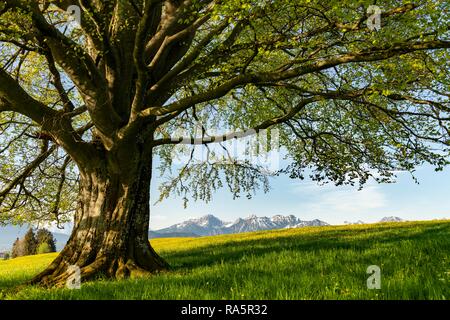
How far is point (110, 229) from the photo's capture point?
1215cm

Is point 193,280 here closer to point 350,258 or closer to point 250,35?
point 350,258

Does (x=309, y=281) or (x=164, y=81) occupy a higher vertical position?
(x=164, y=81)

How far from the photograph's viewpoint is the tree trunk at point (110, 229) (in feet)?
39.0

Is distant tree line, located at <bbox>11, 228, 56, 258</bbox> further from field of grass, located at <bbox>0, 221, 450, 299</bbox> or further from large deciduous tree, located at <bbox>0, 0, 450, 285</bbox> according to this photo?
field of grass, located at <bbox>0, 221, 450, 299</bbox>

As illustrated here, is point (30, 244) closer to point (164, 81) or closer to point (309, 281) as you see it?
point (164, 81)

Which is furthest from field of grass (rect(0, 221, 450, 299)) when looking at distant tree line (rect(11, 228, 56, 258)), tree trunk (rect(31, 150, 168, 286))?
distant tree line (rect(11, 228, 56, 258))

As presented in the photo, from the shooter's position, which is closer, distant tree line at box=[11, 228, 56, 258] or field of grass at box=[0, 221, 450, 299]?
field of grass at box=[0, 221, 450, 299]

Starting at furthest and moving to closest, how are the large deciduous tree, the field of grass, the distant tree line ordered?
the distant tree line
the large deciduous tree
the field of grass

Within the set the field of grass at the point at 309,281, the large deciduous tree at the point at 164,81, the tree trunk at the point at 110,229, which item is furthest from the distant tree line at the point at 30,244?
the field of grass at the point at 309,281

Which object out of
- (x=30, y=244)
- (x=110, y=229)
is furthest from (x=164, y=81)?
(x=30, y=244)

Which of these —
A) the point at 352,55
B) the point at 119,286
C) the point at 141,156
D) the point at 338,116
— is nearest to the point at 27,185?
the point at 141,156

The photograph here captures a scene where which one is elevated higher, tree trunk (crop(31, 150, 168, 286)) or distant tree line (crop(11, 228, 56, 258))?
tree trunk (crop(31, 150, 168, 286))

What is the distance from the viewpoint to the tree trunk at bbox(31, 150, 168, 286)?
11898 mm

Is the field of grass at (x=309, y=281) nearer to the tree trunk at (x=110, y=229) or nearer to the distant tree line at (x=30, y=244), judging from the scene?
the tree trunk at (x=110, y=229)
